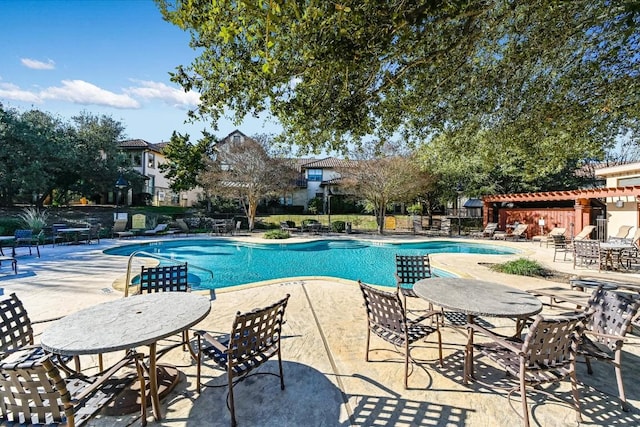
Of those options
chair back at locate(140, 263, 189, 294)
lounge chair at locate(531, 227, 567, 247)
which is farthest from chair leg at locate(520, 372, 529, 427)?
lounge chair at locate(531, 227, 567, 247)

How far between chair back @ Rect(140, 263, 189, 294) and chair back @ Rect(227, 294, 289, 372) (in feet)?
6.66

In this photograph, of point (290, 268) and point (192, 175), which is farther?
point (192, 175)

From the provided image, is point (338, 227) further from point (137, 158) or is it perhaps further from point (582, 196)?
point (137, 158)

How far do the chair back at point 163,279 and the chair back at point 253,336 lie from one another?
2.03 metres

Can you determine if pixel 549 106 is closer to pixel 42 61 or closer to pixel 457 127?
pixel 457 127

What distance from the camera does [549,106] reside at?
19.5 ft

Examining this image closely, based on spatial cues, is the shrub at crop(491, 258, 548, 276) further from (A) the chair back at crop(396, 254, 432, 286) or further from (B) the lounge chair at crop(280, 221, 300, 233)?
(B) the lounge chair at crop(280, 221, 300, 233)

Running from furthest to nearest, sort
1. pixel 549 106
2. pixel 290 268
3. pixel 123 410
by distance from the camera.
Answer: pixel 290 268 → pixel 549 106 → pixel 123 410

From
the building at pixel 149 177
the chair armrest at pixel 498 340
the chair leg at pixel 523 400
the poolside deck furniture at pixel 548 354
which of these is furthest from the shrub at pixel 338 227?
the chair leg at pixel 523 400

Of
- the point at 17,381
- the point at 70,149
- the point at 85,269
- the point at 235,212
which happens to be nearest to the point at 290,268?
the point at 85,269

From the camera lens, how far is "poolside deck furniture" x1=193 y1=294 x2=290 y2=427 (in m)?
2.62

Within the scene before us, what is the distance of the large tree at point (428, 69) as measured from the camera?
3.69m

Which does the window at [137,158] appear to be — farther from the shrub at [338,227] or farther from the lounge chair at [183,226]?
the shrub at [338,227]

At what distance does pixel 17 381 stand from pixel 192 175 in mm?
26366
